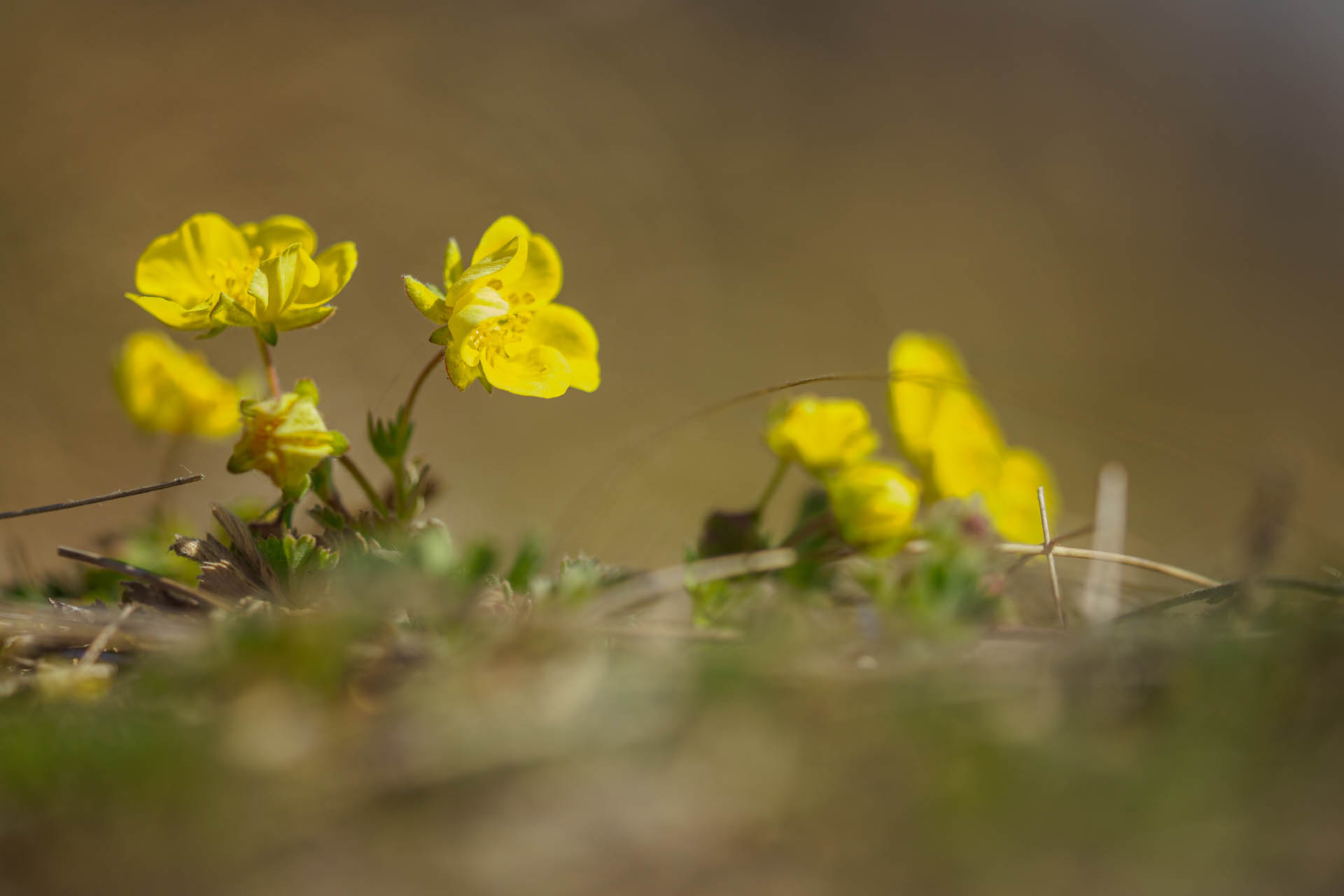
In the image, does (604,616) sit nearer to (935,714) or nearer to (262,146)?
(935,714)

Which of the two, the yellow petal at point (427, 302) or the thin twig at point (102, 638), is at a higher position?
the yellow petal at point (427, 302)

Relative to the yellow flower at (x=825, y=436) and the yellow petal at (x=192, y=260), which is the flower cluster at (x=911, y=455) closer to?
the yellow flower at (x=825, y=436)

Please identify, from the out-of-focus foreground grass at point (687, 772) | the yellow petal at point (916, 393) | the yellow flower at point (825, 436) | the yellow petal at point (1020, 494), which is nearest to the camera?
the out-of-focus foreground grass at point (687, 772)

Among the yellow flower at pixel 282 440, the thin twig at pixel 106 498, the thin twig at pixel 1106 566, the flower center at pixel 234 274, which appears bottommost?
the thin twig at pixel 1106 566

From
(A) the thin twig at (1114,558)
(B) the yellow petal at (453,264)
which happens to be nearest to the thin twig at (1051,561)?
(A) the thin twig at (1114,558)

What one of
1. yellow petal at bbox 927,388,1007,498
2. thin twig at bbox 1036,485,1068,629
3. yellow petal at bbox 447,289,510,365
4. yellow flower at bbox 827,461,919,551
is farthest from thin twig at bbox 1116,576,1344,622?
yellow petal at bbox 447,289,510,365

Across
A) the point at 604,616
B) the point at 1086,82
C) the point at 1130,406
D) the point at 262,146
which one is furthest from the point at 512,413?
the point at 1086,82
